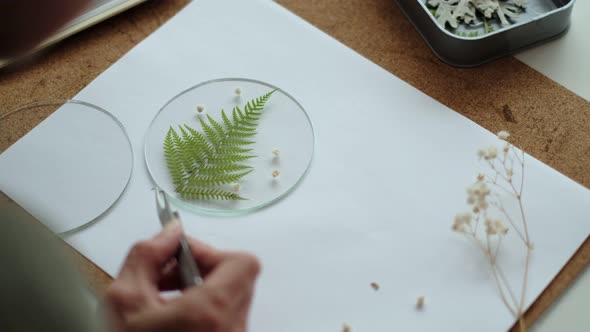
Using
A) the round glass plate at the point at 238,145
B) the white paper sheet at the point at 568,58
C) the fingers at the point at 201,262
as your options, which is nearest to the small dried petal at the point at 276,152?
the round glass plate at the point at 238,145

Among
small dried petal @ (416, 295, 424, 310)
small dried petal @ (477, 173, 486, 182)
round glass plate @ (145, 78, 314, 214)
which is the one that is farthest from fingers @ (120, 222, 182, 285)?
small dried petal @ (477, 173, 486, 182)

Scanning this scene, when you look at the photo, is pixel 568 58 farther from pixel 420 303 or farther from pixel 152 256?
pixel 152 256

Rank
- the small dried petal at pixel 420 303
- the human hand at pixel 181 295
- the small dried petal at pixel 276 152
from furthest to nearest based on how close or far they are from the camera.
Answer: the small dried petal at pixel 276 152 < the small dried petal at pixel 420 303 < the human hand at pixel 181 295

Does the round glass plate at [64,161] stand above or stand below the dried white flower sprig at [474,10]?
below

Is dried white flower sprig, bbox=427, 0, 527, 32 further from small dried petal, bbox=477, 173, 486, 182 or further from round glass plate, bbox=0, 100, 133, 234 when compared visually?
round glass plate, bbox=0, 100, 133, 234

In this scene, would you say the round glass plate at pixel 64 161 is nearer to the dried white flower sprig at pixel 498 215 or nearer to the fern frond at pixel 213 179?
the fern frond at pixel 213 179

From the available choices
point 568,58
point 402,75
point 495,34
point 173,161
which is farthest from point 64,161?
point 568,58

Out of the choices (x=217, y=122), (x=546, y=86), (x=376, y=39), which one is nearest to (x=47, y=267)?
(x=217, y=122)
